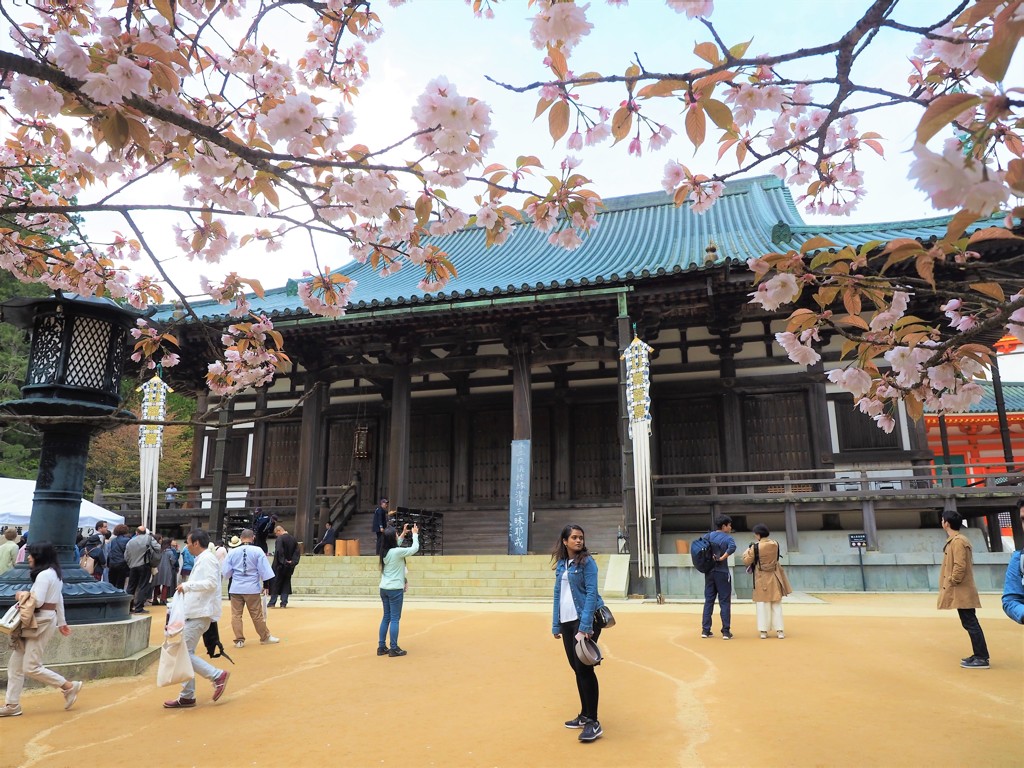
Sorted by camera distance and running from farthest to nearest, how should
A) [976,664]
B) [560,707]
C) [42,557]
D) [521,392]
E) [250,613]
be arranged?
[521,392] < [250,613] < [976,664] < [42,557] < [560,707]

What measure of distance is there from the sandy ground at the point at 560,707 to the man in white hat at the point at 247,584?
231mm

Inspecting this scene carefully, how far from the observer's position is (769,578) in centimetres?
684

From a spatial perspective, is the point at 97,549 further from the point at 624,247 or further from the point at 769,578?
the point at 624,247

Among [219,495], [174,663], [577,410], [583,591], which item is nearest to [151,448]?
[219,495]

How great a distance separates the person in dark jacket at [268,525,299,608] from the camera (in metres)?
10.3

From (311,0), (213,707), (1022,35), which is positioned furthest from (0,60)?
(213,707)

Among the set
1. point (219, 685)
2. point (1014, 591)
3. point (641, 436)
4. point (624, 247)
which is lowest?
point (219, 685)

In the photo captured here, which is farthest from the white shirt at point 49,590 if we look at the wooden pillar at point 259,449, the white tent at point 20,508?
the wooden pillar at point 259,449

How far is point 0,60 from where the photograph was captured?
2188mm

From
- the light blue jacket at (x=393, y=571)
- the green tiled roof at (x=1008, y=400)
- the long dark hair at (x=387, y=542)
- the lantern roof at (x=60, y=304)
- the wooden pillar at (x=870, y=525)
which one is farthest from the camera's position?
the green tiled roof at (x=1008, y=400)

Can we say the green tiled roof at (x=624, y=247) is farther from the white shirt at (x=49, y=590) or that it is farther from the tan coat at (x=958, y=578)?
the white shirt at (x=49, y=590)

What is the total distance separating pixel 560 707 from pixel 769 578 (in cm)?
336

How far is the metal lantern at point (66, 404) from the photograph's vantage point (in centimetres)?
556

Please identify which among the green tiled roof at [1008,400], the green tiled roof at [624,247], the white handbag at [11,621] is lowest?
the white handbag at [11,621]
